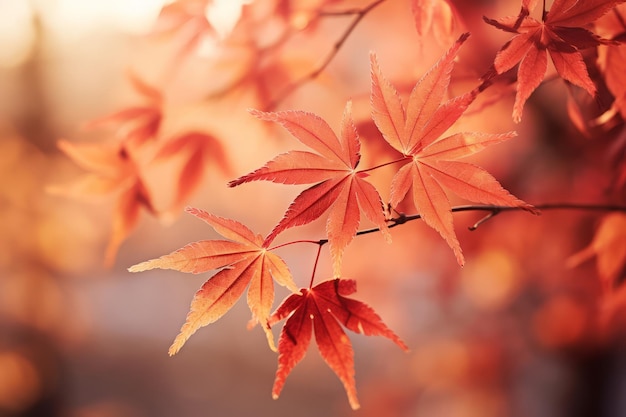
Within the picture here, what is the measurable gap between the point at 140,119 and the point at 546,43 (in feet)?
1.73

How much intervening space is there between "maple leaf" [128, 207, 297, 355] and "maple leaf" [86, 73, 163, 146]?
0.35m

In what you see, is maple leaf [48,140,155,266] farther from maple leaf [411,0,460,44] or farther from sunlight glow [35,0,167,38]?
sunlight glow [35,0,167,38]

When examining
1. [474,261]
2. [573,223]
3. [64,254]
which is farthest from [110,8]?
[573,223]

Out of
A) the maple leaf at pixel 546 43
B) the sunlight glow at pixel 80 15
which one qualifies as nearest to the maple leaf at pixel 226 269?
the maple leaf at pixel 546 43

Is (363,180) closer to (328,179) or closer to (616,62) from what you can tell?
(328,179)

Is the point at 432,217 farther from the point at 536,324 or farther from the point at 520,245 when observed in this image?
the point at 536,324

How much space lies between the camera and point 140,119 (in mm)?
716

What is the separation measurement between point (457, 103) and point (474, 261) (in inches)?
46.9

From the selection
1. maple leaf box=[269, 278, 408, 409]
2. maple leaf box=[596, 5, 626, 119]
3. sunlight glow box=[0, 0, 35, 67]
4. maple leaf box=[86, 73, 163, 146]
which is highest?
maple leaf box=[596, 5, 626, 119]

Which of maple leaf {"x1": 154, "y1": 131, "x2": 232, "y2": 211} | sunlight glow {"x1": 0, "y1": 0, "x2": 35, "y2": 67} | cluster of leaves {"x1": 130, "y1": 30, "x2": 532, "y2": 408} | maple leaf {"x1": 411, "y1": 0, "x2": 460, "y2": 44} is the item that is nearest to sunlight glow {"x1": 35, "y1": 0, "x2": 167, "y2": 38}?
sunlight glow {"x1": 0, "y1": 0, "x2": 35, "y2": 67}

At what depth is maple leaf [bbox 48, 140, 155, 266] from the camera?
0.68 meters

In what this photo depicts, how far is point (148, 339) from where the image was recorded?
335 cm

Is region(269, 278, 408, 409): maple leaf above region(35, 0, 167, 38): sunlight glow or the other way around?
above

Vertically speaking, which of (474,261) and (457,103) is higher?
(457,103)
